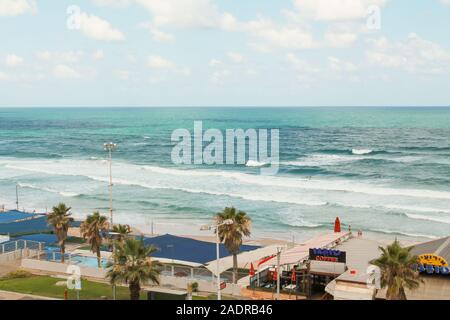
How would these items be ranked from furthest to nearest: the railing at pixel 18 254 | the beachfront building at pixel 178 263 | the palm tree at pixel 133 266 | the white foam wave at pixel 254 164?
the white foam wave at pixel 254 164
the railing at pixel 18 254
the beachfront building at pixel 178 263
the palm tree at pixel 133 266

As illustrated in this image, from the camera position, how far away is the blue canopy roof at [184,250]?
38.8 m

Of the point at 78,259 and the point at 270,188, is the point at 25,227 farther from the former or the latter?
the point at 270,188

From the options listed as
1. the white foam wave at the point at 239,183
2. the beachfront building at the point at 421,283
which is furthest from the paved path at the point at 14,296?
the white foam wave at the point at 239,183

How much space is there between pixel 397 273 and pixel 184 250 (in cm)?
1871

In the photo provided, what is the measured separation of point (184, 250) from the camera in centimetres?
4025

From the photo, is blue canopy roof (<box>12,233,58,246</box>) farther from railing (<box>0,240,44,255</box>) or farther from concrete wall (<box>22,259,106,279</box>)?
concrete wall (<box>22,259,106,279</box>)

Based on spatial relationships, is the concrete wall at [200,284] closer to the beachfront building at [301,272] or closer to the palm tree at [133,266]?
the beachfront building at [301,272]

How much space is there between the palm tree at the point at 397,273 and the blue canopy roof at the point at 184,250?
15.6m

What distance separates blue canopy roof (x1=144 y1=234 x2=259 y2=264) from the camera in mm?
38844

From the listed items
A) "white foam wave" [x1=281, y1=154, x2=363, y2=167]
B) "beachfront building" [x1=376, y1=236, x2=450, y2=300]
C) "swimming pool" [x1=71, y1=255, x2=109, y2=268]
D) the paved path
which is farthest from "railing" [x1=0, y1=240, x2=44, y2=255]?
"white foam wave" [x1=281, y1=154, x2=363, y2=167]

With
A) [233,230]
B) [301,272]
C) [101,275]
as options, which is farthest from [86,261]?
[301,272]
